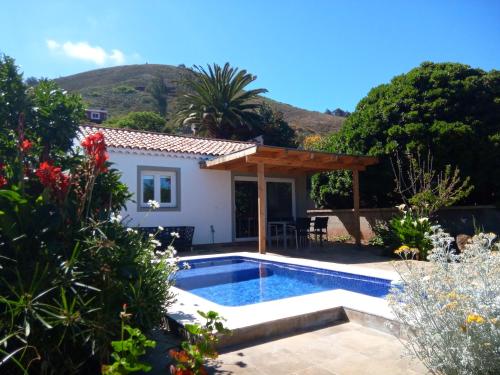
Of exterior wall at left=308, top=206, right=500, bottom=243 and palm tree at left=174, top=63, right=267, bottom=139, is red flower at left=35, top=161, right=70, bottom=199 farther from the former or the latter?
palm tree at left=174, top=63, right=267, bottom=139

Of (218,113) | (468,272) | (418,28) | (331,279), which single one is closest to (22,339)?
(468,272)

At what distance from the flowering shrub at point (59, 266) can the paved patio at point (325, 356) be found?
1019 mm

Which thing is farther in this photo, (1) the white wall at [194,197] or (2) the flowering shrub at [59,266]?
(1) the white wall at [194,197]

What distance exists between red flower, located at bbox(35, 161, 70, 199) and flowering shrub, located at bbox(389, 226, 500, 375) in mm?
3097

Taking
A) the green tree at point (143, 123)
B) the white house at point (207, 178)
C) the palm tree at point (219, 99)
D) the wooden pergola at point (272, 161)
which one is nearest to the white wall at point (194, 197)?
the white house at point (207, 178)

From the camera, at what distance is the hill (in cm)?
5247

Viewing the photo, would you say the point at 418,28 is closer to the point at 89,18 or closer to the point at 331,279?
the point at 331,279

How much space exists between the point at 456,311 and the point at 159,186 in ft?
39.3

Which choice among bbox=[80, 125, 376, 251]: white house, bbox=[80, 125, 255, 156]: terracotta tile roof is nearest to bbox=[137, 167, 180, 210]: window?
bbox=[80, 125, 376, 251]: white house

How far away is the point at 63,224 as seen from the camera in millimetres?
3248

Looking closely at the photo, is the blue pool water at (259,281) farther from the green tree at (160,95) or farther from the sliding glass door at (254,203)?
the green tree at (160,95)

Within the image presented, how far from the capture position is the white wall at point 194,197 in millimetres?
12805

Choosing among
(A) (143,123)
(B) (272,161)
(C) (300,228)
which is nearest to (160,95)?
(A) (143,123)

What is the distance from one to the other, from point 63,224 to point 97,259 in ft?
1.55
